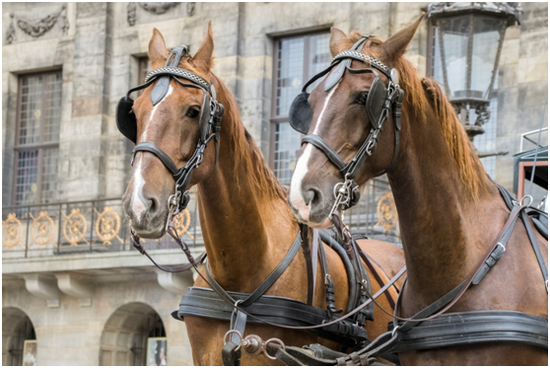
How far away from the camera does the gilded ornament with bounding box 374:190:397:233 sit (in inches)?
505

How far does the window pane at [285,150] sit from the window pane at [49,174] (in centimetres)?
413

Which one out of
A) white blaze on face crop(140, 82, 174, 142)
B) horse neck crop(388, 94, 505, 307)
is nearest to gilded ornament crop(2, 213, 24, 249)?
white blaze on face crop(140, 82, 174, 142)

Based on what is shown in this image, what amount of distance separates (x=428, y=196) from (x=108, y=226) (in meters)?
11.1

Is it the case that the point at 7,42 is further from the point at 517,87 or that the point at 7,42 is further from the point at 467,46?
the point at 467,46

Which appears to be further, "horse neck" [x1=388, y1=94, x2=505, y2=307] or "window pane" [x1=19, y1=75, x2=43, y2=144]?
"window pane" [x1=19, y1=75, x2=43, y2=144]

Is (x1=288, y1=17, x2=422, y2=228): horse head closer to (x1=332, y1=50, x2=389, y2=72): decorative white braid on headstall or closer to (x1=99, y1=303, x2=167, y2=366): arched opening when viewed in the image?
(x1=332, y1=50, x2=389, y2=72): decorative white braid on headstall

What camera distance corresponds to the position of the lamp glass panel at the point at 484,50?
28.1 ft

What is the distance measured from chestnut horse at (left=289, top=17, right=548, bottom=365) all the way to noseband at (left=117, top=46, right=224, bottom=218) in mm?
908

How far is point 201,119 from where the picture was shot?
16.6 ft

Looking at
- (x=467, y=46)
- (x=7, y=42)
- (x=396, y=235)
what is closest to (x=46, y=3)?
(x=7, y=42)

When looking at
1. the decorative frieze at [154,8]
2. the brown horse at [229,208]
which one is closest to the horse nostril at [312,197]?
the brown horse at [229,208]

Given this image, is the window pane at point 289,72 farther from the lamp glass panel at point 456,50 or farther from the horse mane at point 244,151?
the horse mane at point 244,151

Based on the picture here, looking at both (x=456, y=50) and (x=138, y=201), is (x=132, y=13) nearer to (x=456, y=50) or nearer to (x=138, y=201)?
(x=456, y=50)

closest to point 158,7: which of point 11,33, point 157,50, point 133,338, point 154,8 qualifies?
point 154,8
